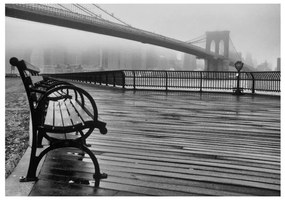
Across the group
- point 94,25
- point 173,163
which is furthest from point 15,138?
point 94,25

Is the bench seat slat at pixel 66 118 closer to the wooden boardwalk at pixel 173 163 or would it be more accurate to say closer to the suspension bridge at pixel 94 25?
the wooden boardwalk at pixel 173 163

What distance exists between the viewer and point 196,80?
15.2 meters

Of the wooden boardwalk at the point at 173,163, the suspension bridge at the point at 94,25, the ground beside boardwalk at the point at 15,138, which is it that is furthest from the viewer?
the suspension bridge at the point at 94,25

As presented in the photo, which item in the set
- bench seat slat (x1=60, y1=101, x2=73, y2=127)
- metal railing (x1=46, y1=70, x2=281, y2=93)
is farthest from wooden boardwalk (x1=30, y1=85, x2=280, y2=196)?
metal railing (x1=46, y1=70, x2=281, y2=93)

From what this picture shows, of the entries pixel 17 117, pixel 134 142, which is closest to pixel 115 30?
pixel 17 117

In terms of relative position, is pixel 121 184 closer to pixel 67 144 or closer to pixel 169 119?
pixel 67 144

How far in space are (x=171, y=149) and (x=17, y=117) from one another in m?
4.93

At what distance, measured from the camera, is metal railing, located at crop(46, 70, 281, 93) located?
13.5 meters

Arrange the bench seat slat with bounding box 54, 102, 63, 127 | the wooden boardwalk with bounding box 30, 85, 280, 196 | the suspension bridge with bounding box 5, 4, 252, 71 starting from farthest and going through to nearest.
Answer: the suspension bridge with bounding box 5, 4, 252, 71, the bench seat slat with bounding box 54, 102, 63, 127, the wooden boardwalk with bounding box 30, 85, 280, 196

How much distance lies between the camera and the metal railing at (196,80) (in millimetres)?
13492

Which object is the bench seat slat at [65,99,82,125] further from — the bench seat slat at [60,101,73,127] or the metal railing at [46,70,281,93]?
the metal railing at [46,70,281,93]

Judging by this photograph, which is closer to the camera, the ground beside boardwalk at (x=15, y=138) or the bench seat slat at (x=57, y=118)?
the bench seat slat at (x=57, y=118)

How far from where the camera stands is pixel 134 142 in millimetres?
4207

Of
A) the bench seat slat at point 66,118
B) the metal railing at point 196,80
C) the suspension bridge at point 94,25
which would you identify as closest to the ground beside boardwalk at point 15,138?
the bench seat slat at point 66,118
